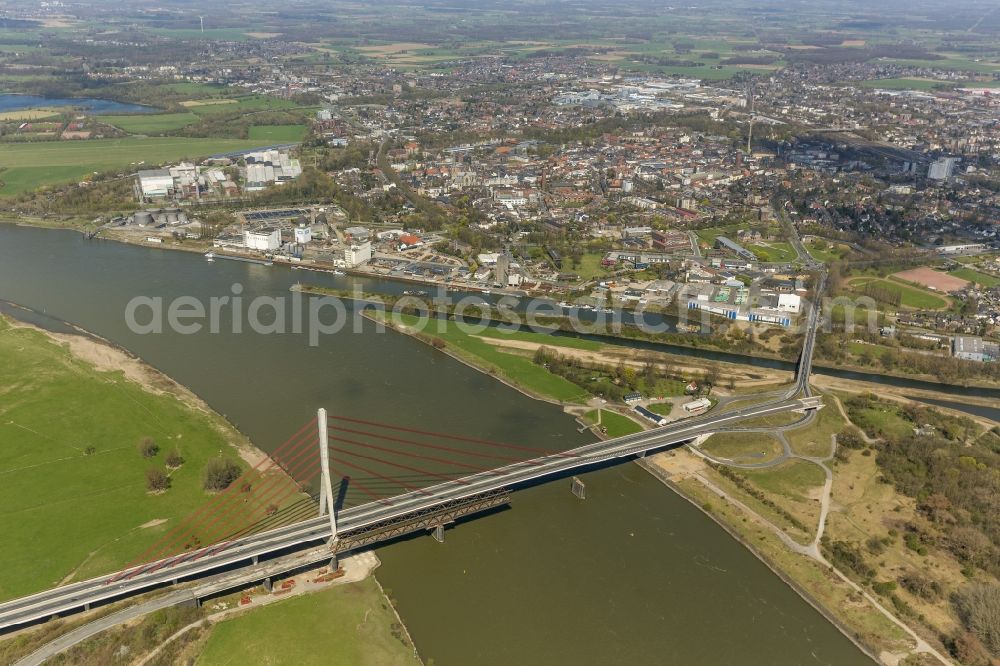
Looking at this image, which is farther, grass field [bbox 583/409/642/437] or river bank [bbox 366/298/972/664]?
grass field [bbox 583/409/642/437]

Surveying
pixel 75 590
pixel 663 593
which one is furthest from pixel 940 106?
pixel 75 590

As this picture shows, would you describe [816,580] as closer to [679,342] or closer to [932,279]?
[679,342]

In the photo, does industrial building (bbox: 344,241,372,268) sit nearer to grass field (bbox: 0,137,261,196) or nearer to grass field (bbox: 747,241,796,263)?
grass field (bbox: 747,241,796,263)

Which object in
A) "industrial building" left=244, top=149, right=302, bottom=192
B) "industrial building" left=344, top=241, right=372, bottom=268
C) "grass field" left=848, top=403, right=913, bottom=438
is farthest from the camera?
"industrial building" left=244, top=149, right=302, bottom=192

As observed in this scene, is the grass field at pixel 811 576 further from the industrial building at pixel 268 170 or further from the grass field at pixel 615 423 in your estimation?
the industrial building at pixel 268 170

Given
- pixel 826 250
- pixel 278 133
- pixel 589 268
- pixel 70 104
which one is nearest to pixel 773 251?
pixel 826 250

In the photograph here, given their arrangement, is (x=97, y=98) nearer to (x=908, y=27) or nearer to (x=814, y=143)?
(x=814, y=143)

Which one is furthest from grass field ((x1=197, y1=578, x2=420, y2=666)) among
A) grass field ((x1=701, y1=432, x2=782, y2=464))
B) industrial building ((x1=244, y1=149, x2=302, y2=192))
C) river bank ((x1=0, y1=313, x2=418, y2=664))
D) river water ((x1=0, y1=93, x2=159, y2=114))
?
river water ((x1=0, y1=93, x2=159, y2=114))
